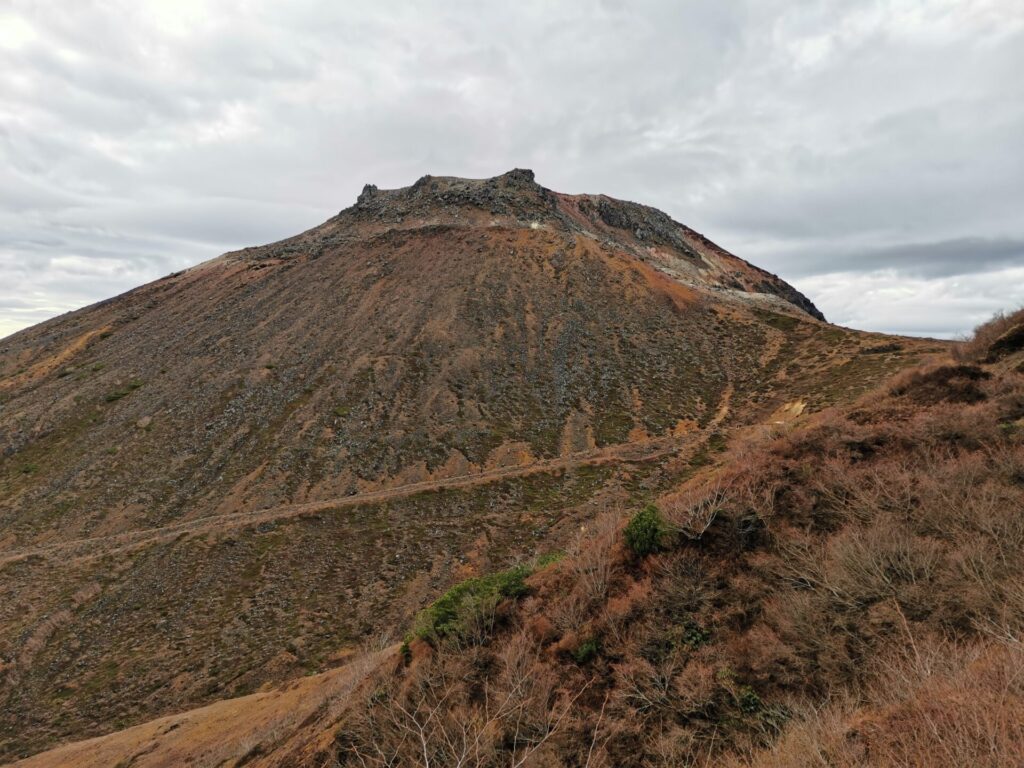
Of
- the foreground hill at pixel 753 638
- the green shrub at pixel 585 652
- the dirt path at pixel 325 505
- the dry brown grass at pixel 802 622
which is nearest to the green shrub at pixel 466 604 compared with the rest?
the foreground hill at pixel 753 638

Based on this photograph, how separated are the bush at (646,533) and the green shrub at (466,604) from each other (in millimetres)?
3528

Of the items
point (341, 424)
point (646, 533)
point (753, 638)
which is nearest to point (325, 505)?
point (341, 424)

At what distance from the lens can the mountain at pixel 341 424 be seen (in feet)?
81.5

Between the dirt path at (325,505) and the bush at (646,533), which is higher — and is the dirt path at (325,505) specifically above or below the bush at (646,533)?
below

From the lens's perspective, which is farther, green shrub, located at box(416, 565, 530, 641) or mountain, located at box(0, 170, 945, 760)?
mountain, located at box(0, 170, 945, 760)

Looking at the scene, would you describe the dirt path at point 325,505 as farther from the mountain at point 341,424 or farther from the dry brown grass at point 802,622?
the dry brown grass at point 802,622

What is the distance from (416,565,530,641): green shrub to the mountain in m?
10.3

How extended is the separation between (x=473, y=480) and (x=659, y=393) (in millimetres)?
24378

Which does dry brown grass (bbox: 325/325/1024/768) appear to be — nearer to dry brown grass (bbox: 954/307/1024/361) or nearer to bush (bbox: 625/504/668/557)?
bush (bbox: 625/504/668/557)

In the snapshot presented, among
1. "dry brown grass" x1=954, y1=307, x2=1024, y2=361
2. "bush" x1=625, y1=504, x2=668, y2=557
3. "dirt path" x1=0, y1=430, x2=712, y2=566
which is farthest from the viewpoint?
"dirt path" x1=0, y1=430, x2=712, y2=566

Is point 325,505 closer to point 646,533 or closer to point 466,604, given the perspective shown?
point 466,604

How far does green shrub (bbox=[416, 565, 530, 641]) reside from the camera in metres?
14.4

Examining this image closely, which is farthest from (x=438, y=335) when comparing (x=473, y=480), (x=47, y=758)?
(x=47, y=758)

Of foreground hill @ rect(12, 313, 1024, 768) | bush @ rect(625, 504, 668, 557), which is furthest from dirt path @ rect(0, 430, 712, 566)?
bush @ rect(625, 504, 668, 557)
